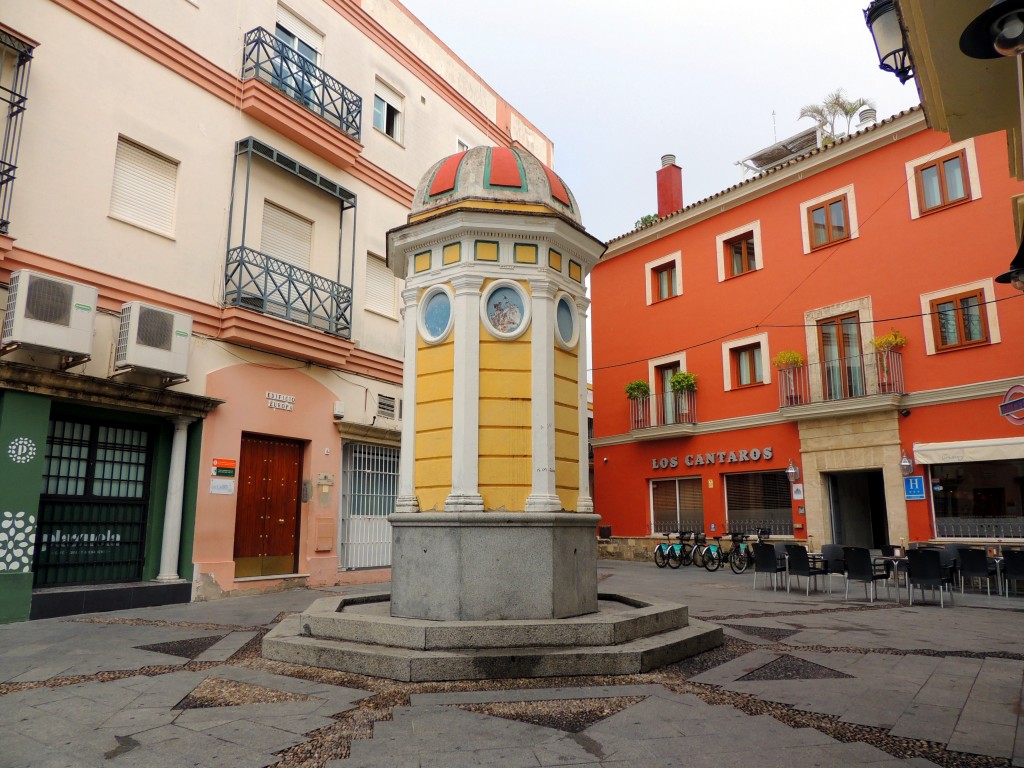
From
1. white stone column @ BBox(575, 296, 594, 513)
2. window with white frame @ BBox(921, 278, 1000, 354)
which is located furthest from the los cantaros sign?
white stone column @ BBox(575, 296, 594, 513)

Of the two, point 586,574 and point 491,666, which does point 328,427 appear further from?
point 491,666

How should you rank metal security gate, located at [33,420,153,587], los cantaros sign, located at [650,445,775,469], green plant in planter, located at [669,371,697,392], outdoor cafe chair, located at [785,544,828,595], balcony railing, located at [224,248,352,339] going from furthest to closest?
green plant in planter, located at [669,371,697,392] < los cantaros sign, located at [650,445,775,469] < outdoor cafe chair, located at [785,544,828,595] < balcony railing, located at [224,248,352,339] < metal security gate, located at [33,420,153,587]

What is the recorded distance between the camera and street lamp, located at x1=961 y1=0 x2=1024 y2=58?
301 centimetres

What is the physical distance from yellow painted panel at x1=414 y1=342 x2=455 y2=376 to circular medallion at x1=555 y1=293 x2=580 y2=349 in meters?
1.12

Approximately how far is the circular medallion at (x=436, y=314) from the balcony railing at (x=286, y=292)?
5.46 m

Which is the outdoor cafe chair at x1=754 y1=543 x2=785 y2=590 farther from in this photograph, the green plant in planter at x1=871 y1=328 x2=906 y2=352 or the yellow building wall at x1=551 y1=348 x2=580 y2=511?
the yellow building wall at x1=551 y1=348 x2=580 y2=511

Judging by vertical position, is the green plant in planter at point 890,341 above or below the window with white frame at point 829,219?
below

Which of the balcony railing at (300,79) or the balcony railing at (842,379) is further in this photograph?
the balcony railing at (842,379)

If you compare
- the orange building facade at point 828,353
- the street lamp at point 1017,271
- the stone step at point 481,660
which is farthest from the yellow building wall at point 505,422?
the orange building facade at point 828,353

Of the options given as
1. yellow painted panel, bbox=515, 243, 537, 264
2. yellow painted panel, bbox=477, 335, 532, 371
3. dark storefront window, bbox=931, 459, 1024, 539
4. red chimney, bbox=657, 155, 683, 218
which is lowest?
dark storefront window, bbox=931, 459, 1024, 539

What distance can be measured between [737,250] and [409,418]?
1536cm

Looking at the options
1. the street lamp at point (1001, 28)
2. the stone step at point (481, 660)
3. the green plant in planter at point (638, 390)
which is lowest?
the stone step at point (481, 660)

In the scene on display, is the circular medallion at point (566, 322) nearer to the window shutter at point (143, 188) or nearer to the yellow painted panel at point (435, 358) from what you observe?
the yellow painted panel at point (435, 358)

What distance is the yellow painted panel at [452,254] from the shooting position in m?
7.02
